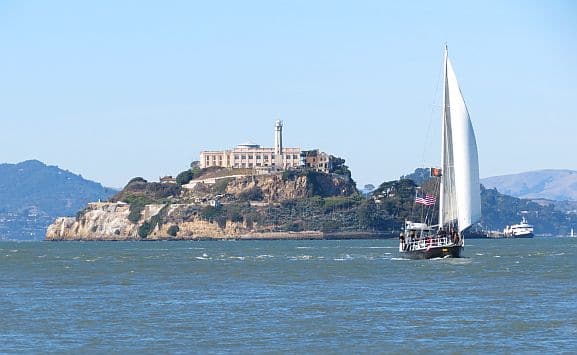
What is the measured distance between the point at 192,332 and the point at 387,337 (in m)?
6.83

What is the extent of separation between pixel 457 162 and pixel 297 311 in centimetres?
4249

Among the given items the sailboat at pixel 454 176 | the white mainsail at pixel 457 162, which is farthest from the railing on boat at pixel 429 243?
the white mainsail at pixel 457 162

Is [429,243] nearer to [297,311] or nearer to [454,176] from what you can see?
[454,176]

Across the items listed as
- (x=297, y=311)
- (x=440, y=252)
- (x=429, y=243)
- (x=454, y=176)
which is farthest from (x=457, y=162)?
(x=297, y=311)

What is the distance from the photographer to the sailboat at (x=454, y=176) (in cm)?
9419

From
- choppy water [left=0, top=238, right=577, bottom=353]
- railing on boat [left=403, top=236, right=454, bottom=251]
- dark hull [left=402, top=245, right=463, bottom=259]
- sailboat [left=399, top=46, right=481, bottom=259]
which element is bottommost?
choppy water [left=0, top=238, right=577, bottom=353]

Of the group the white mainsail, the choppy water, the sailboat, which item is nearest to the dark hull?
the sailboat

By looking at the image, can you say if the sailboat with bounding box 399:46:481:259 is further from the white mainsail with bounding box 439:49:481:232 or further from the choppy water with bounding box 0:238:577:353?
the choppy water with bounding box 0:238:577:353

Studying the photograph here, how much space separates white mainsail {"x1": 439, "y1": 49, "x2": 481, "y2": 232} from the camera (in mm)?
94188

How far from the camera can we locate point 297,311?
5400 cm

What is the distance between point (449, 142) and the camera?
95250 mm

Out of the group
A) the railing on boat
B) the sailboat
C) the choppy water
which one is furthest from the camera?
the railing on boat

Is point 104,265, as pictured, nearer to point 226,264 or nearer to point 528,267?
point 226,264

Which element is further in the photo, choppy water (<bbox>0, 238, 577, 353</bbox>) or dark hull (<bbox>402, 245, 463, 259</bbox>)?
dark hull (<bbox>402, 245, 463, 259</bbox>)
